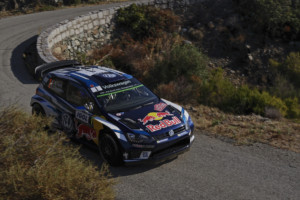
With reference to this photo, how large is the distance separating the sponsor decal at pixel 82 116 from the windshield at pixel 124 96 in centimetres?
43

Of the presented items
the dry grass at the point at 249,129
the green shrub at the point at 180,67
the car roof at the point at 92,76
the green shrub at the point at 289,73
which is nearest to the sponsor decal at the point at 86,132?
the car roof at the point at 92,76

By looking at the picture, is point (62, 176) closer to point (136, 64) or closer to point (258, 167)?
point (258, 167)

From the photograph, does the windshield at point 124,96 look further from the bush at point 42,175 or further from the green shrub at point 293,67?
the green shrub at point 293,67

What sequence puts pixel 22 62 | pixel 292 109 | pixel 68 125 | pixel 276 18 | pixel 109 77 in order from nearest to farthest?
pixel 68 125 → pixel 109 77 → pixel 292 109 → pixel 22 62 → pixel 276 18

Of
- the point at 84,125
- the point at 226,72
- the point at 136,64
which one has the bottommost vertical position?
the point at 226,72

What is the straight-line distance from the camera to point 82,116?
300 inches

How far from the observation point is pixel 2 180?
5.06 meters

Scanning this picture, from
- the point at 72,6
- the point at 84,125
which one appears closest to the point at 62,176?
the point at 84,125

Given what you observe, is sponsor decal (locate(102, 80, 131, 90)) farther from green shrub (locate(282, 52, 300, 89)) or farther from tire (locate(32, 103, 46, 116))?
green shrub (locate(282, 52, 300, 89))

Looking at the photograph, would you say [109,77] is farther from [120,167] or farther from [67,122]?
[120,167]

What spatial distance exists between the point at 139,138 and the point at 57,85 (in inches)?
115

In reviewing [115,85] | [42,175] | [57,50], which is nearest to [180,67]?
[57,50]

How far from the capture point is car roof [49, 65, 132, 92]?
26.3ft

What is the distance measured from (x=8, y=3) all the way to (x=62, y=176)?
2569 centimetres
